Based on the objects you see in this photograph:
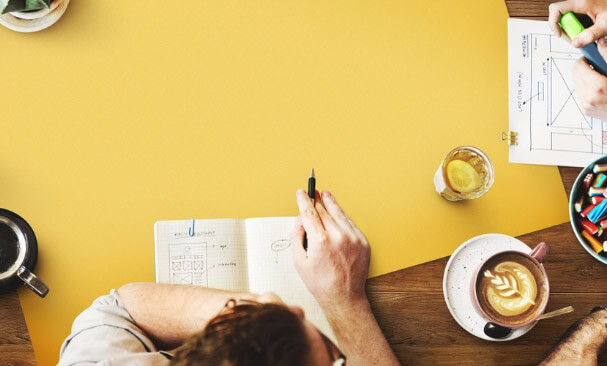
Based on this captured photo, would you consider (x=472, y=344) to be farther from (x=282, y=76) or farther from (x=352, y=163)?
(x=282, y=76)

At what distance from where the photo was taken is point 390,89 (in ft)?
3.40

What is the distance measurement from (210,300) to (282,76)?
466 millimetres

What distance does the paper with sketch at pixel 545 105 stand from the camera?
1051mm

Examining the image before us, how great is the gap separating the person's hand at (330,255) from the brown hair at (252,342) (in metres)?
0.23

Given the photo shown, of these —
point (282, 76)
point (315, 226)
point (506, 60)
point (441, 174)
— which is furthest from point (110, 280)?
point (506, 60)

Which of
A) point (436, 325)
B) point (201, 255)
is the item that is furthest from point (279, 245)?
point (436, 325)

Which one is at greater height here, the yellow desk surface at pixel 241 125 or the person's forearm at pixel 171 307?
the yellow desk surface at pixel 241 125

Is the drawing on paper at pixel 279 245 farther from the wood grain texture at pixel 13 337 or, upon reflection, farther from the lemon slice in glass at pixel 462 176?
the wood grain texture at pixel 13 337

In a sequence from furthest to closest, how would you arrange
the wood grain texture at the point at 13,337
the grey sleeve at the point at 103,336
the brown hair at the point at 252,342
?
the wood grain texture at the point at 13,337 < the grey sleeve at the point at 103,336 < the brown hair at the point at 252,342

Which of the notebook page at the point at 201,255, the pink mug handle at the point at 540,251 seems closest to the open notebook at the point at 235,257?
the notebook page at the point at 201,255

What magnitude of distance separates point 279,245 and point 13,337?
20.0 inches

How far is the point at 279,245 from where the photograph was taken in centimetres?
95

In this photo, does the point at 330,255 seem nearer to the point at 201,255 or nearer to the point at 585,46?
the point at 201,255

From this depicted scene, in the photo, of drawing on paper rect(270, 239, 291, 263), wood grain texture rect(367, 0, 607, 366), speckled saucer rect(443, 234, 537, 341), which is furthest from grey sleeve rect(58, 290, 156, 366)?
speckled saucer rect(443, 234, 537, 341)
